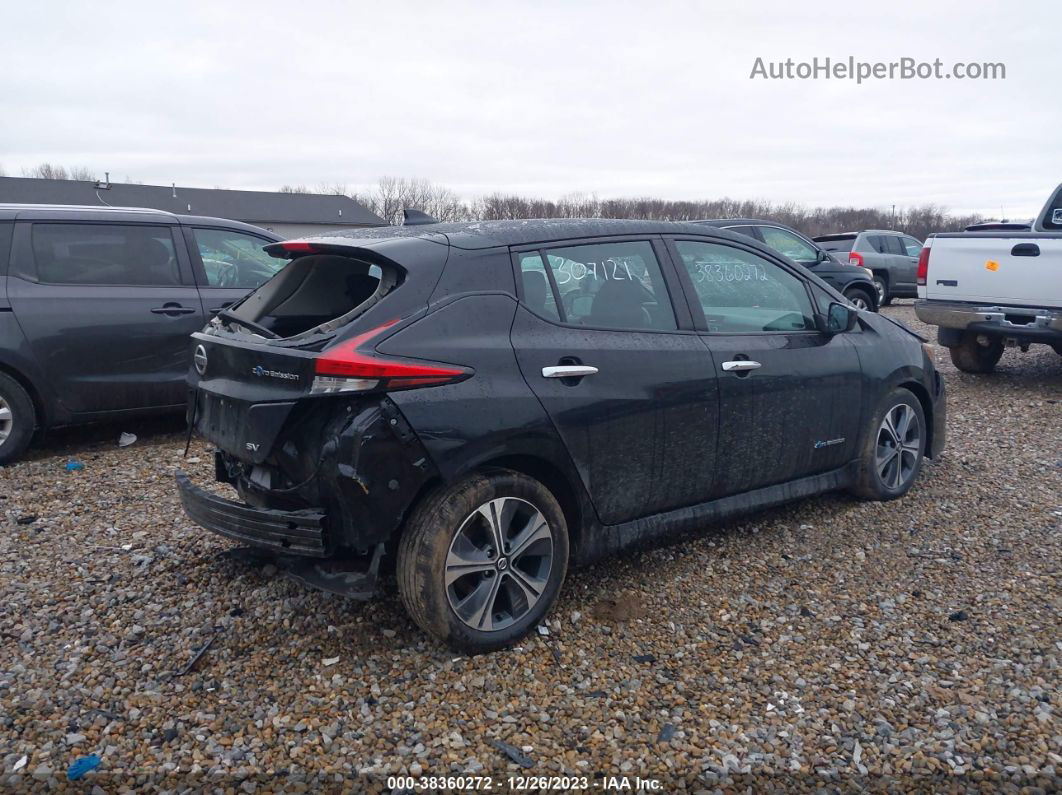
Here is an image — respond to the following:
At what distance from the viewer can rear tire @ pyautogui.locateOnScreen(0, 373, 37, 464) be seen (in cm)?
564

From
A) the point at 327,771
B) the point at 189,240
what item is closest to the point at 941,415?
the point at 327,771

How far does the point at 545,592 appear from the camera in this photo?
3.39 meters

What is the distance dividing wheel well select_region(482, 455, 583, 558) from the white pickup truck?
609cm

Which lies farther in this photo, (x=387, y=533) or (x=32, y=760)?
(x=387, y=533)

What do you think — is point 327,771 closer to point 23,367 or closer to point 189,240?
point 23,367

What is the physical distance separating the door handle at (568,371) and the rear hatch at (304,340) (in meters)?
0.57

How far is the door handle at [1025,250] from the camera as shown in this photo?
7.70 metres

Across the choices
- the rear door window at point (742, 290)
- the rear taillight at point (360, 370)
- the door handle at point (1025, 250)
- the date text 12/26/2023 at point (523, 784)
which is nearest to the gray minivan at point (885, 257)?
the door handle at point (1025, 250)

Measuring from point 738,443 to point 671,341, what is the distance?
630 mm

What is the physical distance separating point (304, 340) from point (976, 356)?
27.5 ft

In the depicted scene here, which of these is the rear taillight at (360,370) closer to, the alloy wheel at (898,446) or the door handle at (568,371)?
the door handle at (568,371)

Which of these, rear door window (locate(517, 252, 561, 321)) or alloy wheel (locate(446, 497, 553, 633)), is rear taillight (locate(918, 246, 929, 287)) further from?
alloy wheel (locate(446, 497, 553, 633))

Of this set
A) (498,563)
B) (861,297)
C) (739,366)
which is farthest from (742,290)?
(861,297)

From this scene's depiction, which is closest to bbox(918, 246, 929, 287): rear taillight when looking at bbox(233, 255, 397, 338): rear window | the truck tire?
the truck tire
